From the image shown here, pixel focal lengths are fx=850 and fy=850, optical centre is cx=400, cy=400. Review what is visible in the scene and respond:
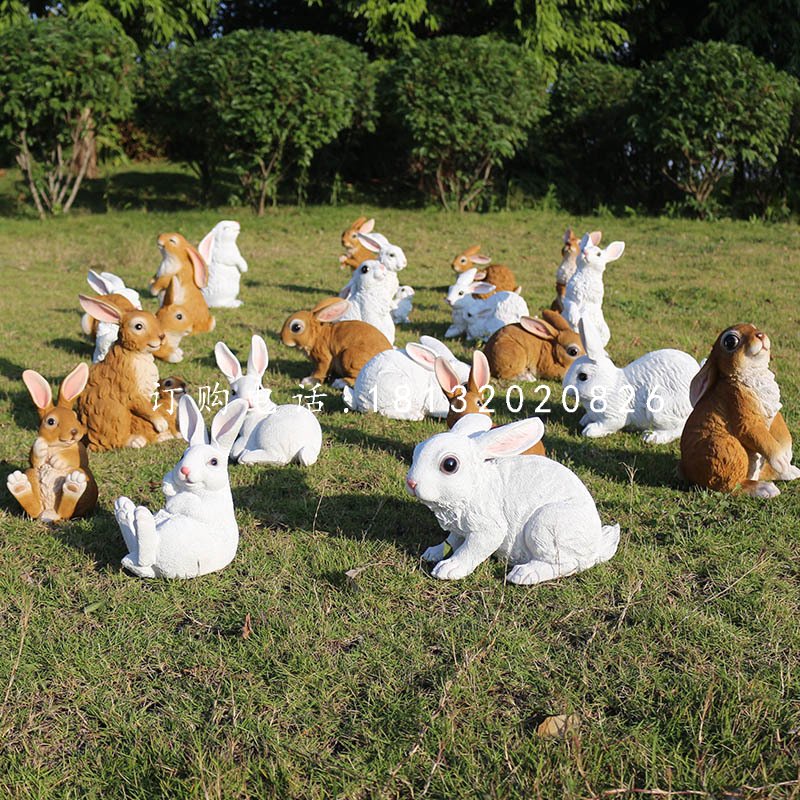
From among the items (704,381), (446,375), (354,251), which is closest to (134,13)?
(354,251)

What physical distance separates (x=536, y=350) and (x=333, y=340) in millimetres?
1681

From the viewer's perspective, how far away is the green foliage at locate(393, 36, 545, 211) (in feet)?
50.5

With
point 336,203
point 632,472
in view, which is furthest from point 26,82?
point 632,472

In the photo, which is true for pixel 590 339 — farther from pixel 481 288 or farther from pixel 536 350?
pixel 481 288

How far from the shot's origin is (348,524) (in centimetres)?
452

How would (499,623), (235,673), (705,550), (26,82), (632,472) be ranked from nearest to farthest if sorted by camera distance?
(235,673)
(499,623)
(705,550)
(632,472)
(26,82)

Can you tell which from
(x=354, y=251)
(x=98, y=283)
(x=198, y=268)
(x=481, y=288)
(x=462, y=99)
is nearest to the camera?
(x=98, y=283)

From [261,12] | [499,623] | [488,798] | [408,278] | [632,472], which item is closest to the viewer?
[488,798]

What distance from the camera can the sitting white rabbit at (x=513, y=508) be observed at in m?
3.75

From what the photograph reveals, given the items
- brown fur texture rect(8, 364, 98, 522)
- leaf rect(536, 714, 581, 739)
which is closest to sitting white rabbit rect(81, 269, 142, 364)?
brown fur texture rect(8, 364, 98, 522)

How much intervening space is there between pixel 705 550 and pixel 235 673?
2342 mm

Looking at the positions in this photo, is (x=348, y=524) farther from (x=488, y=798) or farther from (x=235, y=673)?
(x=488, y=798)

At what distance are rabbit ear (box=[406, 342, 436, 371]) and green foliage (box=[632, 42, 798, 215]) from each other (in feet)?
38.4

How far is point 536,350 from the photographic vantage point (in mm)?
7039
